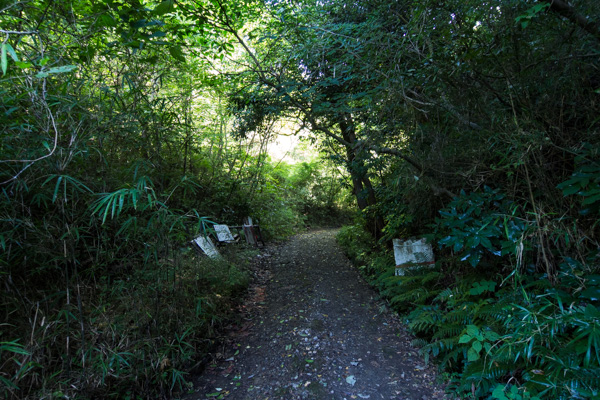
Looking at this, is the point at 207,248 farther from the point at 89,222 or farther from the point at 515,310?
the point at 515,310

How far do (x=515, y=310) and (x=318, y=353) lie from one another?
1.68m

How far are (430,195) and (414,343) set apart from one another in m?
1.66

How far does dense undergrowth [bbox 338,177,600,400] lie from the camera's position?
153 centimetres

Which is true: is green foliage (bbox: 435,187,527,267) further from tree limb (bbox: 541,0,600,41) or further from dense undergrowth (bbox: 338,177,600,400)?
tree limb (bbox: 541,0,600,41)

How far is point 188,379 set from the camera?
2.40m

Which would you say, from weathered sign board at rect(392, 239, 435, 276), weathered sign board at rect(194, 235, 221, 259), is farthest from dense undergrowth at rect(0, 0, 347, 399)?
weathered sign board at rect(392, 239, 435, 276)

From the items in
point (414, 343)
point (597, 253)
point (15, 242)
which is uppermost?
point (15, 242)

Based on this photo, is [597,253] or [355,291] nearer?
[597,253]

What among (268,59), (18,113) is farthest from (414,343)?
(268,59)

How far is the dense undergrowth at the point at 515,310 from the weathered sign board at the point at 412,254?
0.48 metres

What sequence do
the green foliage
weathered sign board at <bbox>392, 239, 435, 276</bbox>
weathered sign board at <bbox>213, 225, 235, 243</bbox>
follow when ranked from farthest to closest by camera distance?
weathered sign board at <bbox>213, 225, 235, 243</bbox> < weathered sign board at <bbox>392, 239, 435, 276</bbox> < the green foliage

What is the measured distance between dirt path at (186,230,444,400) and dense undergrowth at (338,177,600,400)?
0.30 metres

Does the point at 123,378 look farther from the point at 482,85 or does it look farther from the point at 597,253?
the point at 482,85

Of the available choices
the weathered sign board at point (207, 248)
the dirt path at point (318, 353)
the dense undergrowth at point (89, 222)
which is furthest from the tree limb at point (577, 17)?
the weathered sign board at point (207, 248)
